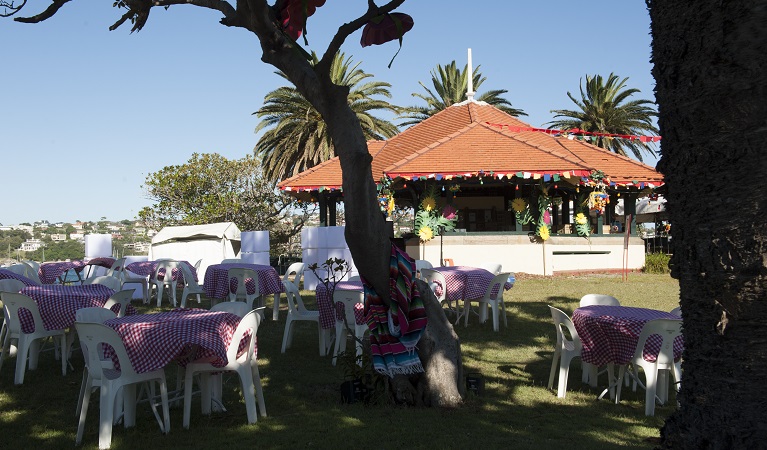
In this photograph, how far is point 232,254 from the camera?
21.8 metres

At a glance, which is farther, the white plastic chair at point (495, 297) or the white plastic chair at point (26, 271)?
the white plastic chair at point (26, 271)

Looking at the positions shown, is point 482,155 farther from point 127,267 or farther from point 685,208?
Answer: point 685,208

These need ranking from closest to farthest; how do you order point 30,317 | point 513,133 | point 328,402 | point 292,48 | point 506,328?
point 292,48, point 328,402, point 30,317, point 506,328, point 513,133

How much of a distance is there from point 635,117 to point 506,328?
86.0 feet

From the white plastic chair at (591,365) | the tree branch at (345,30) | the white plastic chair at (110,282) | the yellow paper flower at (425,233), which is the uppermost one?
the tree branch at (345,30)

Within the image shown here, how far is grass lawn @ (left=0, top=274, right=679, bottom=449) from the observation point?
17.9 feet

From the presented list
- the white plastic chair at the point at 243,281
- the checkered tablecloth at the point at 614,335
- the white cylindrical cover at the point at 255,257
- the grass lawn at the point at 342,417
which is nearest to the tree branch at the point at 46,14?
the grass lawn at the point at 342,417

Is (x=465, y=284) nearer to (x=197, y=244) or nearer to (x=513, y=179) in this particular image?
(x=513, y=179)

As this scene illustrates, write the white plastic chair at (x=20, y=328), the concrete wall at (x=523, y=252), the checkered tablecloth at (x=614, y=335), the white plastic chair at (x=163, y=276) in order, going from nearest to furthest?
the checkered tablecloth at (x=614, y=335) < the white plastic chair at (x=20, y=328) < the white plastic chair at (x=163, y=276) < the concrete wall at (x=523, y=252)

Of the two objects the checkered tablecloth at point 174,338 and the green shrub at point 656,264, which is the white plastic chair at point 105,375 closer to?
the checkered tablecloth at point 174,338

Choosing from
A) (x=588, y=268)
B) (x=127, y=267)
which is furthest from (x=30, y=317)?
(x=588, y=268)

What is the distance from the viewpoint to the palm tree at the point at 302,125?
30.5m

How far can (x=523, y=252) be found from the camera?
21328 millimetres

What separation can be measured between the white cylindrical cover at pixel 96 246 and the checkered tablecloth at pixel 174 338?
14179mm
